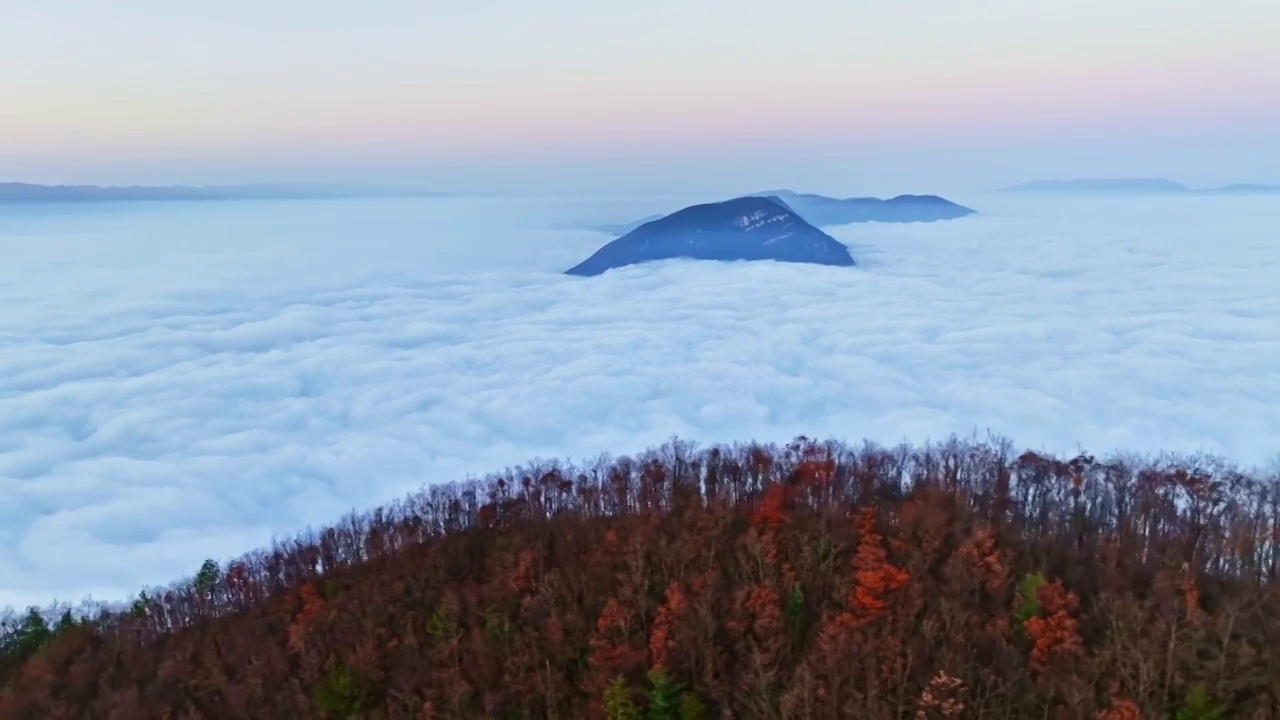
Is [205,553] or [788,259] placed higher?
[788,259]

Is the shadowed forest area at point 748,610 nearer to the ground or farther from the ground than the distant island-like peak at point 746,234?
nearer to the ground

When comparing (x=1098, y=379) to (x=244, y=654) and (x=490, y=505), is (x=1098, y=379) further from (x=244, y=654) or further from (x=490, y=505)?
(x=244, y=654)

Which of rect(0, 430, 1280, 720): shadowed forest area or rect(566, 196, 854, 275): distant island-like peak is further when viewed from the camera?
rect(566, 196, 854, 275): distant island-like peak

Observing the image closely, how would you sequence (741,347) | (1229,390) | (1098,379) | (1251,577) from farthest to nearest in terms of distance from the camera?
1. (741,347)
2. (1098,379)
3. (1229,390)
4. (1251,577)

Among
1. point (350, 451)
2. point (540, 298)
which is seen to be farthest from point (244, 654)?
point (540, 298)

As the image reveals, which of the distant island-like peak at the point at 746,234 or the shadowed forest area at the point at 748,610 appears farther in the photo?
the distant island-like peak at the point at 746,234
